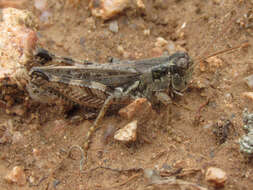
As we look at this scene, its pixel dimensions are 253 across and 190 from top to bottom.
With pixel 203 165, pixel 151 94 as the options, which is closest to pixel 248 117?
pixel 203 165

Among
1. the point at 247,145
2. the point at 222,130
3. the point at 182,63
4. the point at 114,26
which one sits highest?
the point at 114,26

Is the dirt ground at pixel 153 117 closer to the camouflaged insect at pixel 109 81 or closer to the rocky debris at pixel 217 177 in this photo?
the rocky debris at pixel 217 177

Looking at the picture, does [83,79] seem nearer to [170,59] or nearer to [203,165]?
[170,59]

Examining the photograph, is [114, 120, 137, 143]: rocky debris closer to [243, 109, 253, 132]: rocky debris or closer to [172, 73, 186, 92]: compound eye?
[172, 73, 186, 92]: compound eye

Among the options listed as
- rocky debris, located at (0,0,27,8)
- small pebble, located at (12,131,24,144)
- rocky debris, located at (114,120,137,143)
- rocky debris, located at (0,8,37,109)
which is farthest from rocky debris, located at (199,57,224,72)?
rocky debris, located at (0,0,27,8)

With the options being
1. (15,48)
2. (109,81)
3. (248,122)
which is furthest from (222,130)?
(15,48)

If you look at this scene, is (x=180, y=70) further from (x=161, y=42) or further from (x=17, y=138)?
(x=17, y=138)

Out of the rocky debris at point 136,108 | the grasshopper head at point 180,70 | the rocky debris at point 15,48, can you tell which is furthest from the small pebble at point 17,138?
the grasshopper head at point 180,70
